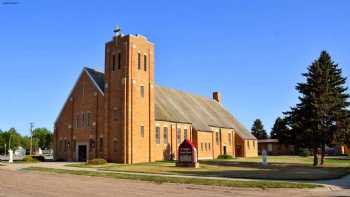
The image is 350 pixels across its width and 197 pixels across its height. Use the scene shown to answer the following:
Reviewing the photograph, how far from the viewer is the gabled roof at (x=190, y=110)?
54312 mm

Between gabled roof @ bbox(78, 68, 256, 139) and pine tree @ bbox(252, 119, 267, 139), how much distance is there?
39.9 meters

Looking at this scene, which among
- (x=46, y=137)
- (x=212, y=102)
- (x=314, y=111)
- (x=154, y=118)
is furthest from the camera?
(x=46, y=137)

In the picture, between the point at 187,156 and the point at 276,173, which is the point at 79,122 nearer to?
the point at 187,156

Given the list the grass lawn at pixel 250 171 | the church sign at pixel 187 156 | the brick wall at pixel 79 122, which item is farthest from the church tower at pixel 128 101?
the church sign at pixel 187 156

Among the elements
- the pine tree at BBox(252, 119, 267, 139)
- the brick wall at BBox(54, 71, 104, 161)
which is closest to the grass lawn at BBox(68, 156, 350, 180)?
the brick wall at BBox(54, 71, 104, 161)

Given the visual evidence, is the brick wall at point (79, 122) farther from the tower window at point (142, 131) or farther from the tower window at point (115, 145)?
the tower window at point (142, 131)

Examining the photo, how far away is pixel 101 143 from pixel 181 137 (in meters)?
13.3

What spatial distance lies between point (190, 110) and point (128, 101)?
2025 centimetres

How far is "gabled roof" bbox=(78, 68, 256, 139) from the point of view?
5431 centimetres

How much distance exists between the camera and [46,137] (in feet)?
479

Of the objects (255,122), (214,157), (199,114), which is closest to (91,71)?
(199,114)

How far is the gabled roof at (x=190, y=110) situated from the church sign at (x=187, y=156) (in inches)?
524

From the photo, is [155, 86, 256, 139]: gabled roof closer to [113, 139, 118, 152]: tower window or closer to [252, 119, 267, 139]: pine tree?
[113, 139, 118, 152]: tower window

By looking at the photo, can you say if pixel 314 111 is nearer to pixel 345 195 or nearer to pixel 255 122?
pixel 345 195
